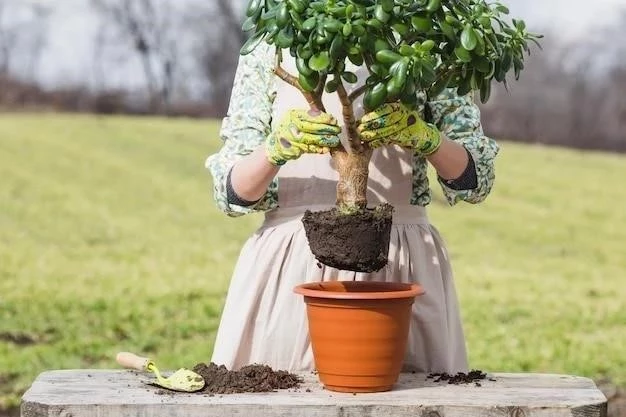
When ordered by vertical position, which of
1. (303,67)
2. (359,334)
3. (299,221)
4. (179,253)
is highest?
(303,67)

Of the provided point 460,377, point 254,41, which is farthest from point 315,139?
point 460,377

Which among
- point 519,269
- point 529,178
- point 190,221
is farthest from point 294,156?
point 529,178

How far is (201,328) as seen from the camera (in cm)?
696

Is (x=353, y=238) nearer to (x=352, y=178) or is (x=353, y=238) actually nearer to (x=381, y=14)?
(x=352, y=178)

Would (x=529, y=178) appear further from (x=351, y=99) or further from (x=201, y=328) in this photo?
(x=351, y=99)

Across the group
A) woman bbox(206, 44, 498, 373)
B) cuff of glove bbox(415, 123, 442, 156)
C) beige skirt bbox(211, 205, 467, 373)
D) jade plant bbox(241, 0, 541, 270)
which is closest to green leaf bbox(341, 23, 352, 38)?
jade plant bbox(241, 0, 541, 270)

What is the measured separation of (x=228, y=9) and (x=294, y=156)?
1635 cm

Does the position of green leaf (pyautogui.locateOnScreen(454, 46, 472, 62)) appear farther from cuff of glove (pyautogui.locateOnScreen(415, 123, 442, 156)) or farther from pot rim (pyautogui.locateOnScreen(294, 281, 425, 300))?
pot rim (pyautogui.locateOnScreen(294, 281, 425, 300))

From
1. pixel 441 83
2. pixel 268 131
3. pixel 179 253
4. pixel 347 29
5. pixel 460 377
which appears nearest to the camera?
pixel 347 29

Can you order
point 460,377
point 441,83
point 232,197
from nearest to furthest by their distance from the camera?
point 441,83
point 460,377
point 232,197

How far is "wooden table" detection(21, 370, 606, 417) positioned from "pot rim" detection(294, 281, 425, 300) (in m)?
0.20

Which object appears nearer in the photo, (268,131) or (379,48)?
(379,48)

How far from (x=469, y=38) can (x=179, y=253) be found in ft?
24.2

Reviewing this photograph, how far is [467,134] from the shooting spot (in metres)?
2.47
